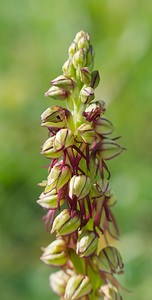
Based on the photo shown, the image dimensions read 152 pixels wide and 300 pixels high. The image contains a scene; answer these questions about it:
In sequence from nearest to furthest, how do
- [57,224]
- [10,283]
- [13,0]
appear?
[57,224] < [10,283] < [13,0]

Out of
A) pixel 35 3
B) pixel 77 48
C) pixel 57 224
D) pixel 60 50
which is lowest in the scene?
pixel 57 224

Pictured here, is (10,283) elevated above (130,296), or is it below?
above

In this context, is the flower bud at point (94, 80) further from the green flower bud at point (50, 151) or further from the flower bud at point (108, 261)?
the flower bud at point (108, 261)

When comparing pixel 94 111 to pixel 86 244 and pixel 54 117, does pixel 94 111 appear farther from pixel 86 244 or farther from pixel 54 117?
pixel 86 244

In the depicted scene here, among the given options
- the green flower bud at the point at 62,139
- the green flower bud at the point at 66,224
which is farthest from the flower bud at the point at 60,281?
the green flower bud at the point at 62,139

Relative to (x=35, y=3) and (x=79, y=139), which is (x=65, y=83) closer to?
(x=79, y=139)

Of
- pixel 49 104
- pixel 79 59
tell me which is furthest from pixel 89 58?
pixel 49 104

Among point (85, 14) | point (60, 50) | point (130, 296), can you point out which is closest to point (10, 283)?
point (130, 296)

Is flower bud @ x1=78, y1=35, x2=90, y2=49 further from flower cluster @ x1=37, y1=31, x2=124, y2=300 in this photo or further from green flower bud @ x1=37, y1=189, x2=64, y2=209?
green flower bud @ x1=37, y1=189, x2=64, y2=209
